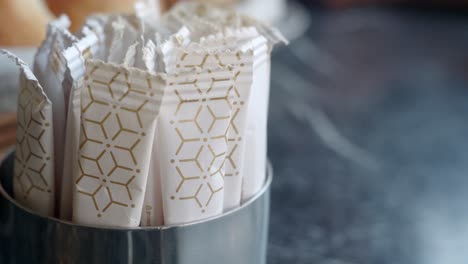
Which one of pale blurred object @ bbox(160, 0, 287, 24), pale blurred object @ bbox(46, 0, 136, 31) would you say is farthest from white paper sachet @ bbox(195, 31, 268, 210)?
pale blurred object @ bbox(160, 0, 287, 24)

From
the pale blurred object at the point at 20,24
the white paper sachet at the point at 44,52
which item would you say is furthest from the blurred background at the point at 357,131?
the white paper sachet at the point at 44,52

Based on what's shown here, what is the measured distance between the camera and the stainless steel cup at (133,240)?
27 cm

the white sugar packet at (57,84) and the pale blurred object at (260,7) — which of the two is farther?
the pale blurred object at (260,7)

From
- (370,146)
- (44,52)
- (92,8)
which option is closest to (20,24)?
(92,8)

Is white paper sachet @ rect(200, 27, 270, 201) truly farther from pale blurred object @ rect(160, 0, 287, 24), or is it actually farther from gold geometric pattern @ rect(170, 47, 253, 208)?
pale blurred object @ rect(160, 0, 287, 24)

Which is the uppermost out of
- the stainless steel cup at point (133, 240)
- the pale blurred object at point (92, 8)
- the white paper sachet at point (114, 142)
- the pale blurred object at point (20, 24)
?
the pale blurred object at point (92, 8)

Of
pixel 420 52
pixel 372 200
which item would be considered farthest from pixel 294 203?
pixel 420 52

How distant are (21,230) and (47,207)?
0.06 feet

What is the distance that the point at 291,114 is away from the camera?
743 millimetres

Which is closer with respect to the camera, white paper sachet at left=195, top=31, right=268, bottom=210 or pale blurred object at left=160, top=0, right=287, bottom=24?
white paper sachet at left=195, top=31, right=268, bottom=210

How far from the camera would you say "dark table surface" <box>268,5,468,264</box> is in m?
0.50

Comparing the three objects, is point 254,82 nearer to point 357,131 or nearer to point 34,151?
point 34,151

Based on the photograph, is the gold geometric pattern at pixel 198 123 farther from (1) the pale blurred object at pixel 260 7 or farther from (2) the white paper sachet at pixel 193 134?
(1) the pale blurred object at pixel 260 7

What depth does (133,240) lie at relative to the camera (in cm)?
27
